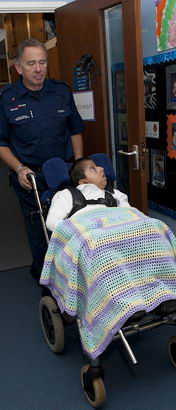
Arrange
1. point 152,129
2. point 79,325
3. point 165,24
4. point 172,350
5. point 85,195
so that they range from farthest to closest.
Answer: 1. point 152,129
2. point 165,24
3. point 85,195
4. point 172,350
5. point 79,325

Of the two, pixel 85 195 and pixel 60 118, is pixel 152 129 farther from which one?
pixel 85 195

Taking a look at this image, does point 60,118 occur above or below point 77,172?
above

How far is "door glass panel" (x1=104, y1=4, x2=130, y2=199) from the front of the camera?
2.74 m

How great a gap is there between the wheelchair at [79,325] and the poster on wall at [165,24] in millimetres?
833

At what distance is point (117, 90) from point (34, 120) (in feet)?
1.92

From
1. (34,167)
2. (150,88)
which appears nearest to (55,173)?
(34,167)

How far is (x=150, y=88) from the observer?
2.99m

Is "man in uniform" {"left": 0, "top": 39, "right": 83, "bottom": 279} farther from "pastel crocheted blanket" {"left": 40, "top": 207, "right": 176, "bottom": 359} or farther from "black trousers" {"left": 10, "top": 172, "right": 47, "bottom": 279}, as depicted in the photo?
"pastel crocheted blanket" {"left": 40, "top": 207, "right": 176, "bottom": 359}

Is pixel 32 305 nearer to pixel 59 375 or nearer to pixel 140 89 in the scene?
pixel 59 375

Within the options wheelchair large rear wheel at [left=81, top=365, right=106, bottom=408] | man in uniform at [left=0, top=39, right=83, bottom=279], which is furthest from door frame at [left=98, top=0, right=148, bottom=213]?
wheelchair large rear wheel at [left=81, top=365, right=106, bottom=408]

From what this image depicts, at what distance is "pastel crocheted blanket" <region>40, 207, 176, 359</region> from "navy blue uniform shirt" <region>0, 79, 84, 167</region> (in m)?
0.87

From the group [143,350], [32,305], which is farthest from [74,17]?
[143,350]

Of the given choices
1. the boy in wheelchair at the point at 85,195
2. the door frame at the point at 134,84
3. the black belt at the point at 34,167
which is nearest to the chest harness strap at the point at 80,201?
the boy in wheelchair at the point at 85,195

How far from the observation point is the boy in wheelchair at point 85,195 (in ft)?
7.29
